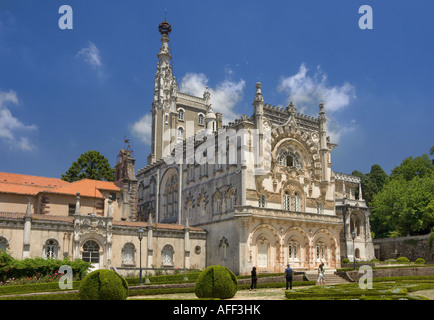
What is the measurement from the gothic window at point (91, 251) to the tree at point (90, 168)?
3049 centimetres

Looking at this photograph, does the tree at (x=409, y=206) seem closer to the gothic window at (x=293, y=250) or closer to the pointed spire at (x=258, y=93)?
the gothic window at (x=293, y=250)

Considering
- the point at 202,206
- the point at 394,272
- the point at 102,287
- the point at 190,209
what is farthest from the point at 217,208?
the point at 102,287

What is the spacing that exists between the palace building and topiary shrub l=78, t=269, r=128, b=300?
2091cm

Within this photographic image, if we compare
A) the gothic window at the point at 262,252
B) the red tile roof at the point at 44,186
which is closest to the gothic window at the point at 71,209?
the red tile roof at the point at 44,186

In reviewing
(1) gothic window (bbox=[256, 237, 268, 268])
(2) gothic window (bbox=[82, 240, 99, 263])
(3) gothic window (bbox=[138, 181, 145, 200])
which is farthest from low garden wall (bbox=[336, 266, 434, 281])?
(3) gothic window (bbox=[138, 181, 145, 200])

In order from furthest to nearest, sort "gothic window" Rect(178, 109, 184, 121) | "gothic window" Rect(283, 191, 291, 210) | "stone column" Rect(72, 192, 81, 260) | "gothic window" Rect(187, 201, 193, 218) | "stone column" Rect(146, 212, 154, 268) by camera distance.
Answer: "gothic window" Rect(178, 109, 184, 121), "gothic window" Rect(187, 201, 193, 218), "gothic window" Rect(283, 191, 291, 210), "stone column" Rect(146, 212, 154, 268), "stone column" Rect(72, 192, 81, 260)

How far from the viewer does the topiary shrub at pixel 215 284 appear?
22.7 metres

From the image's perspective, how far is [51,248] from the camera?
4106cm

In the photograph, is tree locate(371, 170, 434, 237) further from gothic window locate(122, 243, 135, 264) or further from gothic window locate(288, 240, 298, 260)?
gothic window locate(122, 243, 135, 264)

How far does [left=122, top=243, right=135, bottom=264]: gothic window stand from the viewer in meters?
44.7

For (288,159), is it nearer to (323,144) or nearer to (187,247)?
(323,144)

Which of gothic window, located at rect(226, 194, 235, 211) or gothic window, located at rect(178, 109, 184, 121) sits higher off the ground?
gothic window, located at rect(178, 109, 184, 121)

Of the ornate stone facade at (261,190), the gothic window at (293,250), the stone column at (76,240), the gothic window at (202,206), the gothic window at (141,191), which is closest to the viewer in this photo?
the stone column at (76,240)

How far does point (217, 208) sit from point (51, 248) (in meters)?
17.6
